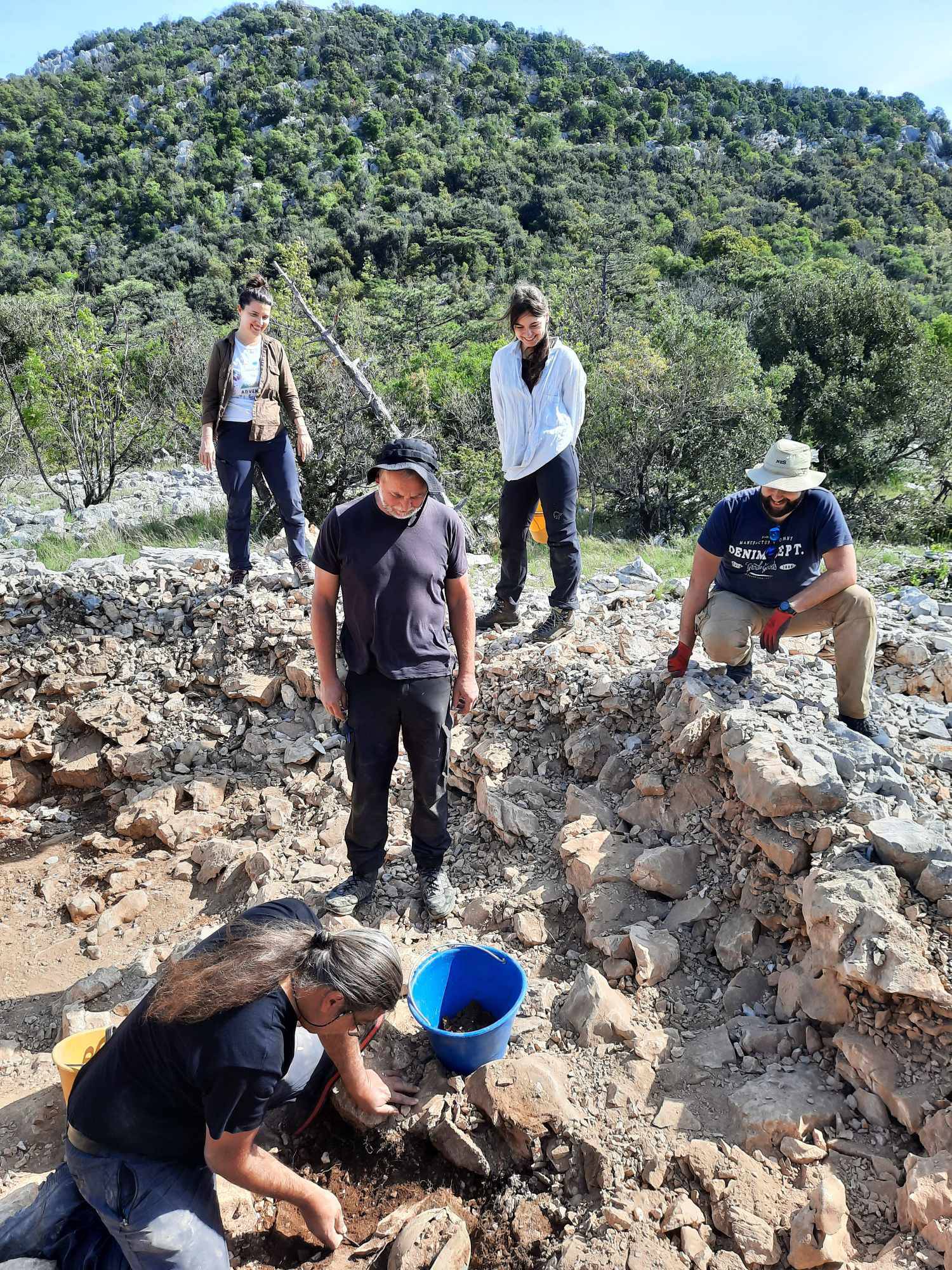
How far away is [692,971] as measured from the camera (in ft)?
8.65

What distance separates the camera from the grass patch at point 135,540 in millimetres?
6621

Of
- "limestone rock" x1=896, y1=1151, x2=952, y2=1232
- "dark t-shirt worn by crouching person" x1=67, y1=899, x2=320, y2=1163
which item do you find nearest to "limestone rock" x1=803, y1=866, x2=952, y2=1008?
"limestone rock" x1=896, y1=1151, x2=952, y2=1232

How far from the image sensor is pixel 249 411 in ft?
14.3

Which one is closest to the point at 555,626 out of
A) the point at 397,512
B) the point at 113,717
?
the point at 397,512

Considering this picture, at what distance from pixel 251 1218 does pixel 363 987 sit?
3.76ft

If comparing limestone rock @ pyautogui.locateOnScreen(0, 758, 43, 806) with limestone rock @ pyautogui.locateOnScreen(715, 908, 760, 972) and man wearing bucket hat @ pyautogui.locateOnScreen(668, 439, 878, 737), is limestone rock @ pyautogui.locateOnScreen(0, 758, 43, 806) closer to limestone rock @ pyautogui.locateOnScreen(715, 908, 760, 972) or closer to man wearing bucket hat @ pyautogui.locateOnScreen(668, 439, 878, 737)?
man wearing bucket hat @ pyautogui.locateOnScreen(668, 439, 878, 737)

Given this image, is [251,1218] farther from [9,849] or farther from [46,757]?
[46,757]

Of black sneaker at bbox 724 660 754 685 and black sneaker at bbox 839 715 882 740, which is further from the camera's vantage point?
black sneaker at bbox 724 660 754 685

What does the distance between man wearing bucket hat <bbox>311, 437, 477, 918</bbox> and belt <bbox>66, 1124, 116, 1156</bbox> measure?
1211 mm

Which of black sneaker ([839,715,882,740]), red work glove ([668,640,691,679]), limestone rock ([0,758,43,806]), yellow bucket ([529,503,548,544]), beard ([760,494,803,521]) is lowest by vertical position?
limestone rock ([0,758,43,806])

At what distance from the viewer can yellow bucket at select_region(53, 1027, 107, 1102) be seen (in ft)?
7.84

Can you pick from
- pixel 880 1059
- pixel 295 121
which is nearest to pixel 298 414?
pixel 880 1059

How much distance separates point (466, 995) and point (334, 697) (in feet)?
3.88

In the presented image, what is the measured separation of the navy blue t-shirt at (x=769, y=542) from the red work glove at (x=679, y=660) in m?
0.36
